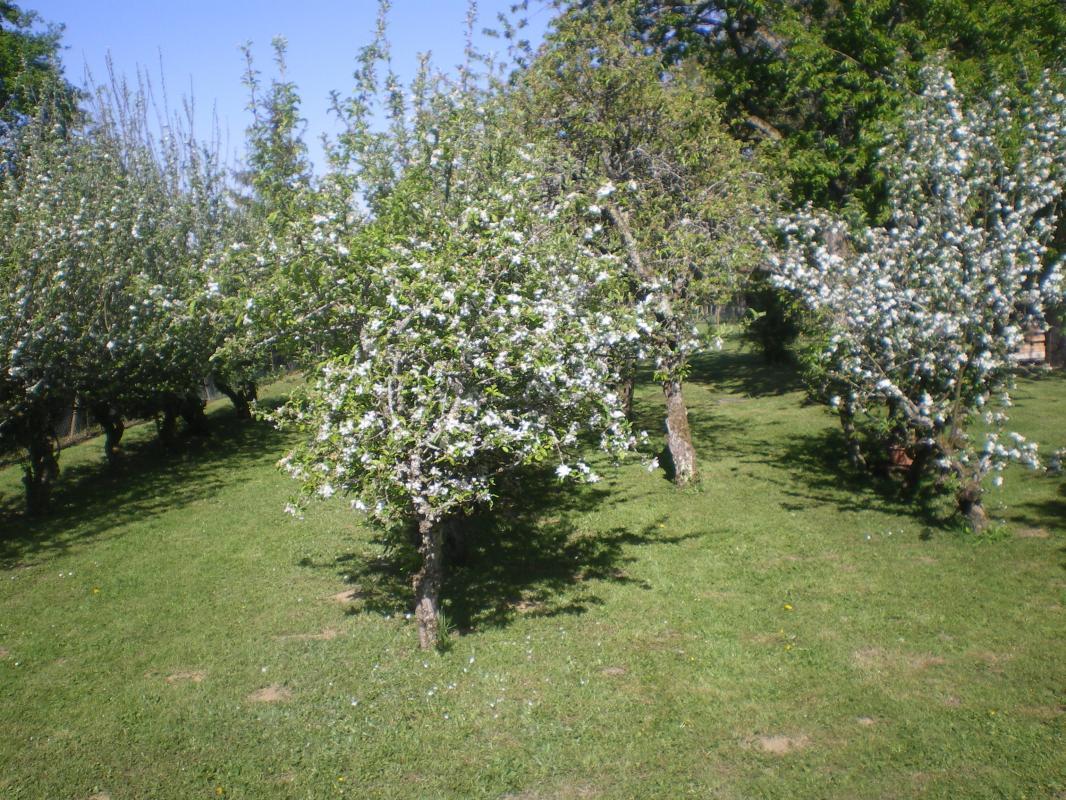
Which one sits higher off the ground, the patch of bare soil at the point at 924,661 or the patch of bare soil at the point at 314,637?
the patch of bare soil at the point at 314,637

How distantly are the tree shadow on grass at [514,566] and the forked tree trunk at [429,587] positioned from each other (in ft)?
1.83

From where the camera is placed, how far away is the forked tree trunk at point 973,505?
9.13 metres

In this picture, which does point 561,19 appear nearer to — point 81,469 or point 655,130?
point 655,130

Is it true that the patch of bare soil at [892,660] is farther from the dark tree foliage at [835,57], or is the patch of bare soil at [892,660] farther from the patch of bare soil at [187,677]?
the dark tree foliage at [835,57]

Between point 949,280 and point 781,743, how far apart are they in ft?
18.6

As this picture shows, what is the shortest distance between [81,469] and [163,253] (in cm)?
571

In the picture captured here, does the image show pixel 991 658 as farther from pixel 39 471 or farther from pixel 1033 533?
pixel 39 471

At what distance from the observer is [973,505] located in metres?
9.21

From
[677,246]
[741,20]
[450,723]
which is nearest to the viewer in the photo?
[450,723]

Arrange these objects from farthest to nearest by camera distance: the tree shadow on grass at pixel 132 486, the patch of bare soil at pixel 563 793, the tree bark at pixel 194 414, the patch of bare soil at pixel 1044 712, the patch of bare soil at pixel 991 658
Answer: the tree bark at pixel 194 414 < the tree shadow on grass at pixel 132 486 < the patch of bare soil at pixel 991 658 < the patch of bare soil at pixel 1044 712 < the patch of bare soil at pixel 563 793

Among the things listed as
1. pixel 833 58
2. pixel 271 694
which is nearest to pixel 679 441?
pixel 271 694

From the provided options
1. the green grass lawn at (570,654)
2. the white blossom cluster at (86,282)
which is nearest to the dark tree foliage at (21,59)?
the white blossom cluster at (86,282)

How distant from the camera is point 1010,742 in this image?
5289 millimetres

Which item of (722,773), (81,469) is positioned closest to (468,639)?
(722,773)
